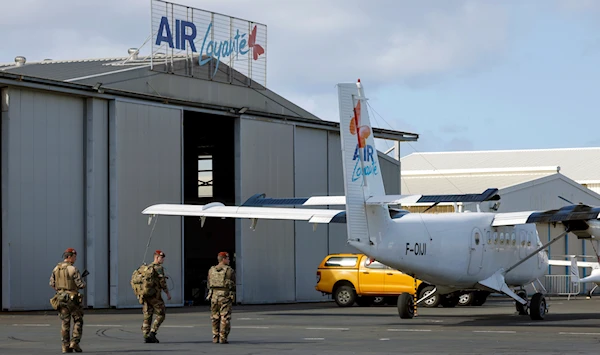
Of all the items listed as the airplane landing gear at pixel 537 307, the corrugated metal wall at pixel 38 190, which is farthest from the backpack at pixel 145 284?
the corrugated metal wall at pixel 38 190

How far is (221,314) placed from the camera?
16656 millimetres

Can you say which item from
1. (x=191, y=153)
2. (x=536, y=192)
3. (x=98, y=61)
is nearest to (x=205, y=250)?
(x=191, y=153)

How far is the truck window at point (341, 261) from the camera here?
32.4 meters

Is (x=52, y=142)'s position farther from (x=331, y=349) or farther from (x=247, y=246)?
(x=331, y=349)

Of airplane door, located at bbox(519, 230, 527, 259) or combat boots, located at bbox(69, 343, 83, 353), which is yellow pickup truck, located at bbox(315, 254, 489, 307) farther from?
combat boots, located at bbox(69, 343, 83, 353)

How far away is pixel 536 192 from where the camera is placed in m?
50.8

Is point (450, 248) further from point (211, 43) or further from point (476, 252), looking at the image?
point (211, 43)

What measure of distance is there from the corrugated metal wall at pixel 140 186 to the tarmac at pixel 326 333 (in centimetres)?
304

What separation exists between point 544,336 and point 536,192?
1332 inches

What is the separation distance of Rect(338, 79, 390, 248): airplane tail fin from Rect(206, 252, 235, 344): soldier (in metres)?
4.30

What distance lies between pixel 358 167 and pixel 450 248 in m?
3.42

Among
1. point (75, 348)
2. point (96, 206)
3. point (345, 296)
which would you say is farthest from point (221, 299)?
point (345, 296)

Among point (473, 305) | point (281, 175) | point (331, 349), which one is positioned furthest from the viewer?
point (281, 175)

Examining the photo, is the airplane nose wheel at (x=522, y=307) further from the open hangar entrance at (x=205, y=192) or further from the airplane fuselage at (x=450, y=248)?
the open hangar entrance at (x=205, y=192)
